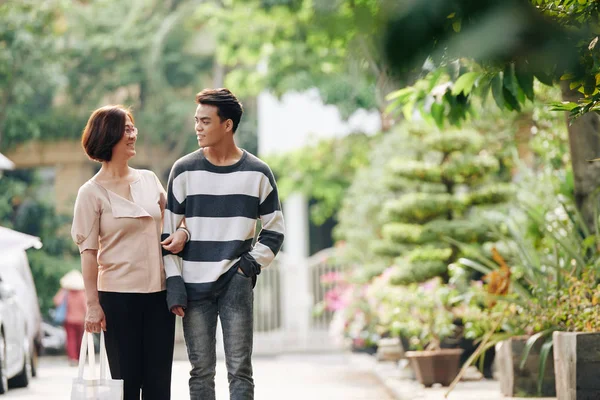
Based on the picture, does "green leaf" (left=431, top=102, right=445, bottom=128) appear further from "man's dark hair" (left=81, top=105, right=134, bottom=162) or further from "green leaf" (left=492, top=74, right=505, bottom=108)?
"man's dark hair" (left=81, top=105, right=134, bottom=162)

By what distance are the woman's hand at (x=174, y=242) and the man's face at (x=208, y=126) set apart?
1.47 feet

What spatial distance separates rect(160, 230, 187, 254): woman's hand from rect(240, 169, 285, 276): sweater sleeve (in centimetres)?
35

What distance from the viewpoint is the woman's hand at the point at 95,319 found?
500 centimetres

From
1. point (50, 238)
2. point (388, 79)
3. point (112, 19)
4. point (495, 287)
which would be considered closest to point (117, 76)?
point (112, 19)

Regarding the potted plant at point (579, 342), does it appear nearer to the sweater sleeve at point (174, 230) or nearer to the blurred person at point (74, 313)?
the sweater sleeve at point (174, 230)

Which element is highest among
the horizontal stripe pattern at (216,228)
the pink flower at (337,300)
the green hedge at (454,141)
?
the green hedge at (454,141)

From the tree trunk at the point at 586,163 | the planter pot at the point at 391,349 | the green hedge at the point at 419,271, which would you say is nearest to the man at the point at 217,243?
the tree trunk at the point at 586,163

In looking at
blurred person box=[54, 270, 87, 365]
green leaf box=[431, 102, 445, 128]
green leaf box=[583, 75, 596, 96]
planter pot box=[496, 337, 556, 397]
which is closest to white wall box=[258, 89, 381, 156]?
blurred person box=[54, 270, 87, 365]

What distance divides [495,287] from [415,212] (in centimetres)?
443

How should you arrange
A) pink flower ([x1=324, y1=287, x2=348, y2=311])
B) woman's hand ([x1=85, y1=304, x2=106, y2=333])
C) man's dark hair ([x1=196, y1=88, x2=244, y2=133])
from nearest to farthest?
woman's hand ([x1=85, y1=304, x2=106, y2=333])
man's dark hair ([x1=196, y1=88, x2=244, y2=133])
pink flower ([x1=324, y1=287, x2=348, y2=311])

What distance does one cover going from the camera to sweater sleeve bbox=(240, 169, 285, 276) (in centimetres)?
536

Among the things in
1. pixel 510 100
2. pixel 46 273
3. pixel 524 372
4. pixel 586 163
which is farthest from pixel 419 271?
pixel 46 273

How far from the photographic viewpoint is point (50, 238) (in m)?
27.6

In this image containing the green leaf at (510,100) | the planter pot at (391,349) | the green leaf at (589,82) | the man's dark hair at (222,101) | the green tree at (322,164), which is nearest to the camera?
the green leaf at (589,82)
